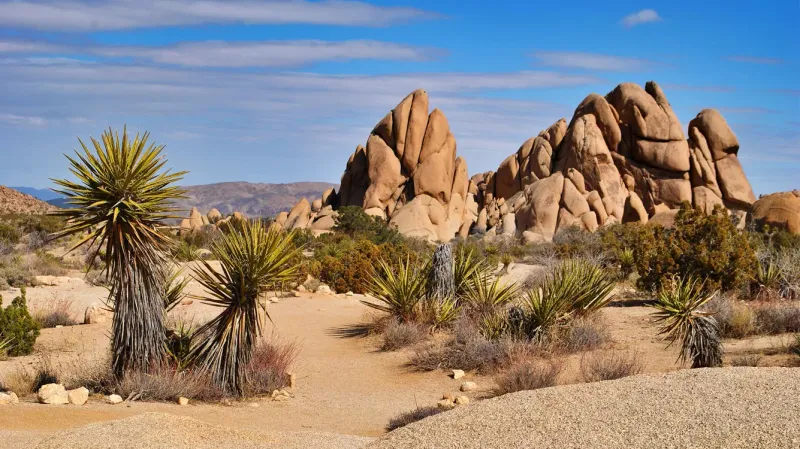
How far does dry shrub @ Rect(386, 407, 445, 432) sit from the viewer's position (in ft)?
32.7

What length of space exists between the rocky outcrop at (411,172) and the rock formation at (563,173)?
69 millimetres

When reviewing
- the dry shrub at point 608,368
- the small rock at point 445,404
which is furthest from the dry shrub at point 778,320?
the small rock at point 445,404

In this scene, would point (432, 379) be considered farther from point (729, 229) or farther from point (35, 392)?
point (729, 229)

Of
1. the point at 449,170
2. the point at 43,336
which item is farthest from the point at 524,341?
the point at 449,170

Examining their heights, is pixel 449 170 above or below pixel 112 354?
above

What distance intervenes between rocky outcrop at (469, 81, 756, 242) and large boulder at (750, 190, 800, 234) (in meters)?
6.46

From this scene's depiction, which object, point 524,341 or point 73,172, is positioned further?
point 524,341

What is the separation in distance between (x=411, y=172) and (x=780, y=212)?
23229mm

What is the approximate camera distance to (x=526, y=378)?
427 inches

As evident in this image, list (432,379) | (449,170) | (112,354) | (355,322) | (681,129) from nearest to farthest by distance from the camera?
(112,354) < (432,379) < (355,322) < (681,129) < (449,170)

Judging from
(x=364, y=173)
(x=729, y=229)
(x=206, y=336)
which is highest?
(x=364, y=173)

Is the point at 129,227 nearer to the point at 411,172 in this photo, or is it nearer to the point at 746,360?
the point at 746,360

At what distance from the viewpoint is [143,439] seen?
299 inches

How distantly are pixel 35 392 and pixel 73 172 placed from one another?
297 cm
